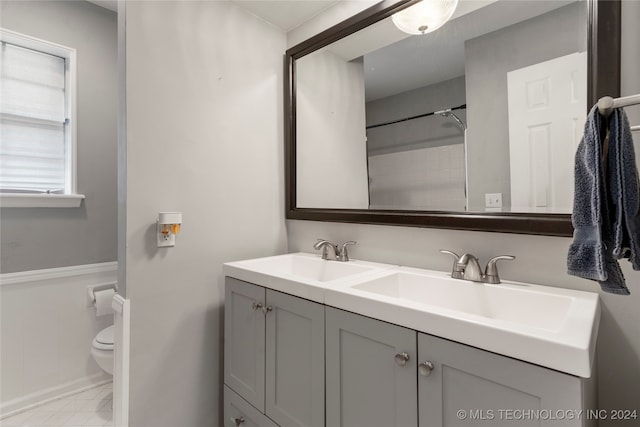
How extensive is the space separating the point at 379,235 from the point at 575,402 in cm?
95

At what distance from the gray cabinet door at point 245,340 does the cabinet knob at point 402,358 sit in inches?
24.1

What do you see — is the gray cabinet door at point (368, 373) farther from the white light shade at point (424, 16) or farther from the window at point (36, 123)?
the window at point (36, 123)

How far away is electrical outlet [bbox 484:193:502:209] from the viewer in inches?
45.3

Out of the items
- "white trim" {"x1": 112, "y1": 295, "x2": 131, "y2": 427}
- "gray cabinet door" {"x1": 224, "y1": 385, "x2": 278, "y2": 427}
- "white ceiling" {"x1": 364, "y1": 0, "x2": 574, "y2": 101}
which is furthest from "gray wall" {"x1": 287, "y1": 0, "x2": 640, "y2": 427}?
"white trim" {"x1": 112, "y1": 295, "x2": 131, "y2": 427}

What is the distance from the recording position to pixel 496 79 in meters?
1.17

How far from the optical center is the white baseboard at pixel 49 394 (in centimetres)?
187

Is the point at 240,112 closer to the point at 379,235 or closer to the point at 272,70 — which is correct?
the point at 272,70

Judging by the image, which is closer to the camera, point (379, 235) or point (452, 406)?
point (452, 406)

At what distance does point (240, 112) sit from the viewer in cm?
171

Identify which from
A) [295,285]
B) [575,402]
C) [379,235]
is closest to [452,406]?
[575,402]

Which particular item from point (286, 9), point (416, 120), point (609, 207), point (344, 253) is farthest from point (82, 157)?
point (609, 207)

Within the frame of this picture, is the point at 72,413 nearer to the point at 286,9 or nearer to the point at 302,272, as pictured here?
the point at 302,272

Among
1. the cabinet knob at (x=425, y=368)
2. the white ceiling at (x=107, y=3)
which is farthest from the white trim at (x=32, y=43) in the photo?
the cabinet knob at (x=425, y=368)

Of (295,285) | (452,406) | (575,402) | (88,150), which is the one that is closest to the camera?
(575,402)
